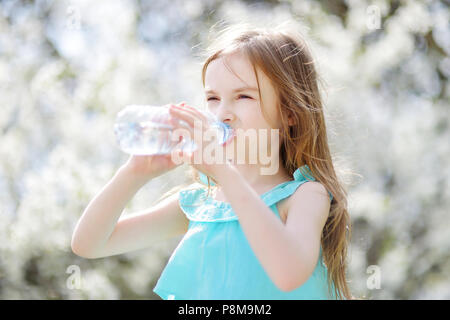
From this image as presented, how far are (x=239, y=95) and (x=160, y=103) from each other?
1463mm

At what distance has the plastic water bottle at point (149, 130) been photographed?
90 centimetres

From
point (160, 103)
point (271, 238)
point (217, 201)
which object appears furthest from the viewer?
point (160, 103)

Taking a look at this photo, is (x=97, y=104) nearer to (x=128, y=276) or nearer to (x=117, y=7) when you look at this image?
(x=117, y=7)

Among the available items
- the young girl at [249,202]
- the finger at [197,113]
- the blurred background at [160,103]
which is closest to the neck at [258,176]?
the young girl at [249,202]

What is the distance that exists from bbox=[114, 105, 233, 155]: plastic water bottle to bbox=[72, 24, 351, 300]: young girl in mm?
19

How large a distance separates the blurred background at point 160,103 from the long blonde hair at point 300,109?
122cm

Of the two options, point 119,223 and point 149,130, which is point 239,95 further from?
point 119,223

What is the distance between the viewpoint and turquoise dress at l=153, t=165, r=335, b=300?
37.1 inches

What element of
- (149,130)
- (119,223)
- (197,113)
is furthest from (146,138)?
(119,223)

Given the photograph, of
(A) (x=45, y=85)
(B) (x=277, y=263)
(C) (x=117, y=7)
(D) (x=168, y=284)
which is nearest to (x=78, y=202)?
(A) (x=45, y=85)

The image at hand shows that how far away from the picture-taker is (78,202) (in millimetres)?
2320

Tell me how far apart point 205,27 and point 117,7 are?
420 mm

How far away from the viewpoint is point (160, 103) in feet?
8.02

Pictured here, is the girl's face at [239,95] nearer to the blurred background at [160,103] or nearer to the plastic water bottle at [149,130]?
the plastic water bottle at [149,130]
